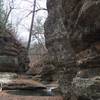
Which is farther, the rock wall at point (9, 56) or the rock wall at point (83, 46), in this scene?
the rock wall at point (9, 56)

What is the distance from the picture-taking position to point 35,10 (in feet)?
107

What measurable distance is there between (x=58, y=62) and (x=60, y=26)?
83.7 inches

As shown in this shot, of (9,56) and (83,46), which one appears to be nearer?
(83,46)

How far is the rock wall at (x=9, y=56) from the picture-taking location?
2062cm

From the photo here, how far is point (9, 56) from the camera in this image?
69.8 feet

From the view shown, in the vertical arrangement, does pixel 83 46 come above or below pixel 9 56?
below

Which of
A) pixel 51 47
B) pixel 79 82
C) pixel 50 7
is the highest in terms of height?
pixel 50 7

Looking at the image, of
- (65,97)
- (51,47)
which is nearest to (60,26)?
(51,47)

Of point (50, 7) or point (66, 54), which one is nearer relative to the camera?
point (66, 54)

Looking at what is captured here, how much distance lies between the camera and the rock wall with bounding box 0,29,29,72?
20.6m

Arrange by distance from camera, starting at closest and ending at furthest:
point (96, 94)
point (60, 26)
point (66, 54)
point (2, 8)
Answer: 1. point (96, 94)
2. point (66, 54)
3. point (60, 26)
4. point (2, 8)

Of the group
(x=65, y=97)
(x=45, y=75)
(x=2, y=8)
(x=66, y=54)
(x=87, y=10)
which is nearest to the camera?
(x=87, y=10)

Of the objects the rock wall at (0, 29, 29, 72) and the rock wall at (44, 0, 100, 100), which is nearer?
the rock wall at (44, 0, 100, 100)

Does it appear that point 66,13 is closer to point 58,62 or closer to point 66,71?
point 66,71
